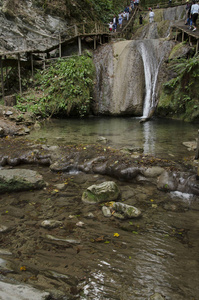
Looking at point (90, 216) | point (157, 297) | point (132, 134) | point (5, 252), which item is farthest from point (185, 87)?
point (5, 252)

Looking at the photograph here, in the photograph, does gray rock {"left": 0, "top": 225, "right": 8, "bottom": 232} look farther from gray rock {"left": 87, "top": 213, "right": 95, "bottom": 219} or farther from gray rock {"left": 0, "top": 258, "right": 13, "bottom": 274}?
gray rock {"left": 87, "top": 213, "right": 95, "bottom": 219}

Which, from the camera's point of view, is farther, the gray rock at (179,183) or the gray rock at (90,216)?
the gray rock at (179,183)

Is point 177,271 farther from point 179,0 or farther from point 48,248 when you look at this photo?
point 179,0

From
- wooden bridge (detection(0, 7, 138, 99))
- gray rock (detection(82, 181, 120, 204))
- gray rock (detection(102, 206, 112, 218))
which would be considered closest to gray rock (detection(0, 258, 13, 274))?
gray rock (detection(102, 206, 112, 218))

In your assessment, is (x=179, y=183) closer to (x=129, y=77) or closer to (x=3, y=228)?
(x=3, y=228)

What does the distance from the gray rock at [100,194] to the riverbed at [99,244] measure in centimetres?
19

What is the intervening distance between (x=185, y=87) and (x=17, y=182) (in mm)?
10793

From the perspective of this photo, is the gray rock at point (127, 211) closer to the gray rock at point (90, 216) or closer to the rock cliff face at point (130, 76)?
the gray rock at point (90, 216)

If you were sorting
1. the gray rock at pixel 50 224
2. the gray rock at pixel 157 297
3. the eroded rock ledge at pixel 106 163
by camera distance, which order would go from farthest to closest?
the eroded rock ledge at pixel 106 163
the gray rock at pixel 50 224
the gray rock at pixel 157 297

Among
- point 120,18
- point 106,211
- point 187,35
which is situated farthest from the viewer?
point 120,18

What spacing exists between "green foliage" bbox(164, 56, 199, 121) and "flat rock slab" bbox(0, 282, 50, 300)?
464 inches

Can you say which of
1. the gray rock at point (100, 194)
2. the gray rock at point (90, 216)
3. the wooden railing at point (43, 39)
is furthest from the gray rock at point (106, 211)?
the wooden railing at point (43, 39)

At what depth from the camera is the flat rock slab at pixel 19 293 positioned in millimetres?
1806

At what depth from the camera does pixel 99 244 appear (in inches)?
127
